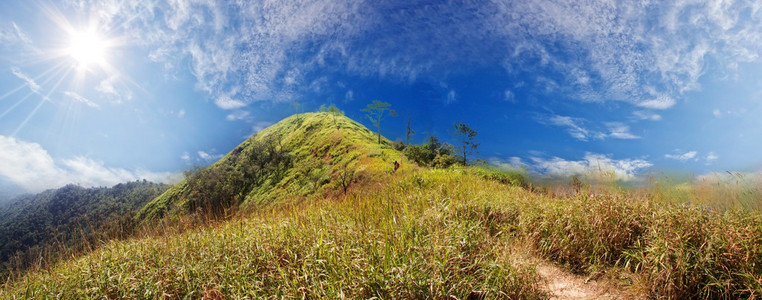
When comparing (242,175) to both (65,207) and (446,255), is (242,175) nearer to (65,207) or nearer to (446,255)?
(446,255)

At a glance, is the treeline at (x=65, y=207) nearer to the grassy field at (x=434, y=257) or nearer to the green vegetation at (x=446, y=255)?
the green vegetation at (x=446, y=255)

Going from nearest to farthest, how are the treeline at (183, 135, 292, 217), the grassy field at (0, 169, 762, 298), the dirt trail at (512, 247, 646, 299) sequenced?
the grassy field at (0, 169, 762, 298) → the dirt trail at (512, 247, 646, 299) → the treeline at (183, 135, 292, 217)

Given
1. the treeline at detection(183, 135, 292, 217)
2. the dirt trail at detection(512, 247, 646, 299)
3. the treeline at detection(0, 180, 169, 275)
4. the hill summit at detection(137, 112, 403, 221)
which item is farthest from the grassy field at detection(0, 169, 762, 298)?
the treeline at detection(0, 180, 169, 275)

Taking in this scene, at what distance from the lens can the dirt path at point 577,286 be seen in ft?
15.1

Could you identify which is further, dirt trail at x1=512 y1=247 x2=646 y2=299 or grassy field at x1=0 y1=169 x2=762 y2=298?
dirt trail at x1=512 y1=247 x2=646 y2=299

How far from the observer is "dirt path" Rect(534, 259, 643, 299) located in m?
4.59

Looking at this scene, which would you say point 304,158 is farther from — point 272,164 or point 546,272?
point 546,272

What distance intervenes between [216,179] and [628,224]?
82.7m

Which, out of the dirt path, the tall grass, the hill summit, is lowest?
the dirt path

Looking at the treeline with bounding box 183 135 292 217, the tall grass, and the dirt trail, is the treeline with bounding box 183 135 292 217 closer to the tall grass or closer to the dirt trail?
the tall grass

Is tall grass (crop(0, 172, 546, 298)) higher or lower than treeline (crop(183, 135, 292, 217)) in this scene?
lower

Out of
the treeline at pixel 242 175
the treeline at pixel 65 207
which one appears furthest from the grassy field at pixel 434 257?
the treeline at pixel 65 207

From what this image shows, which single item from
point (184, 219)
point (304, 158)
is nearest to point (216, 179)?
point (304, 158)

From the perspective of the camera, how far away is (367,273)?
380cm
